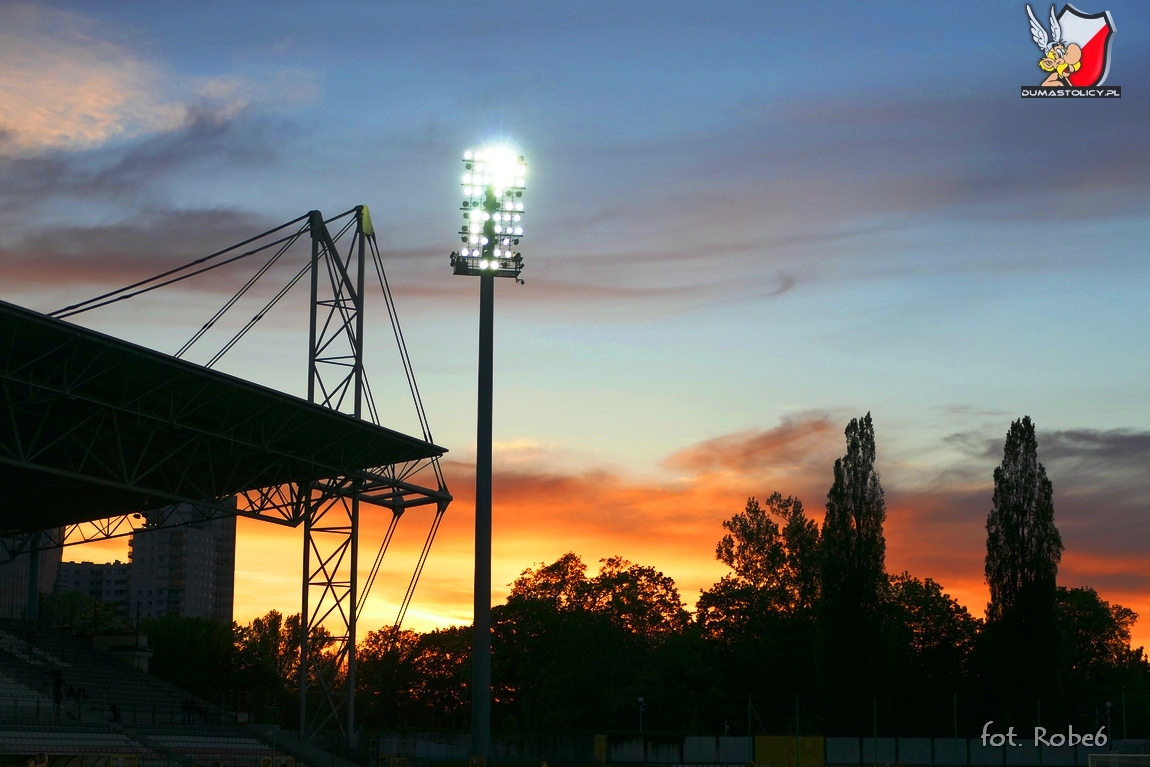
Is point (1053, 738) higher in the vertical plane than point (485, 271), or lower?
lower

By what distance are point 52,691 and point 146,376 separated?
39.4 ft

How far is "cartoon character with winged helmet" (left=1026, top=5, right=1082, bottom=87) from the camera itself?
30922 millimetres

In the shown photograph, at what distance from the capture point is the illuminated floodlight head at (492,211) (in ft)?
135

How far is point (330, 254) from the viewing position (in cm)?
4172

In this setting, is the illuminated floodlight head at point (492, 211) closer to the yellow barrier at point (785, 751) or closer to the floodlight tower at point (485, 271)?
the floodlight tower at point (485, 271)

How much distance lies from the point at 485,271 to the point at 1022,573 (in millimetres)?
30614

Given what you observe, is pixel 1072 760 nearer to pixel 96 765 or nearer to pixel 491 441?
pixel 491 441

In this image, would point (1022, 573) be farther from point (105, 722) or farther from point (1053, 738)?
point (105, 722)

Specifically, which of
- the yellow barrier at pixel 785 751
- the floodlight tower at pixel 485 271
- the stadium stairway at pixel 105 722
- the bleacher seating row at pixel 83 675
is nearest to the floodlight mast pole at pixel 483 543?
the floodlight tower at pixel 485 271

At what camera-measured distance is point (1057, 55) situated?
31.0 meters

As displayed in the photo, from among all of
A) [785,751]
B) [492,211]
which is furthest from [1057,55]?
[785,751]

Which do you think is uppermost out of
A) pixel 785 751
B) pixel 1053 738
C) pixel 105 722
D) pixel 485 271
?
pixel 485 271

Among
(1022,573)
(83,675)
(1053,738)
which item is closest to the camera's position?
(83,675)

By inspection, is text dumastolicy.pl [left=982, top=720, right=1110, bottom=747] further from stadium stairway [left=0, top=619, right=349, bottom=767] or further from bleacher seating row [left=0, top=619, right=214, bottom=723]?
bleacher seating row [left=0, top=619, right=214, bottom=723]
